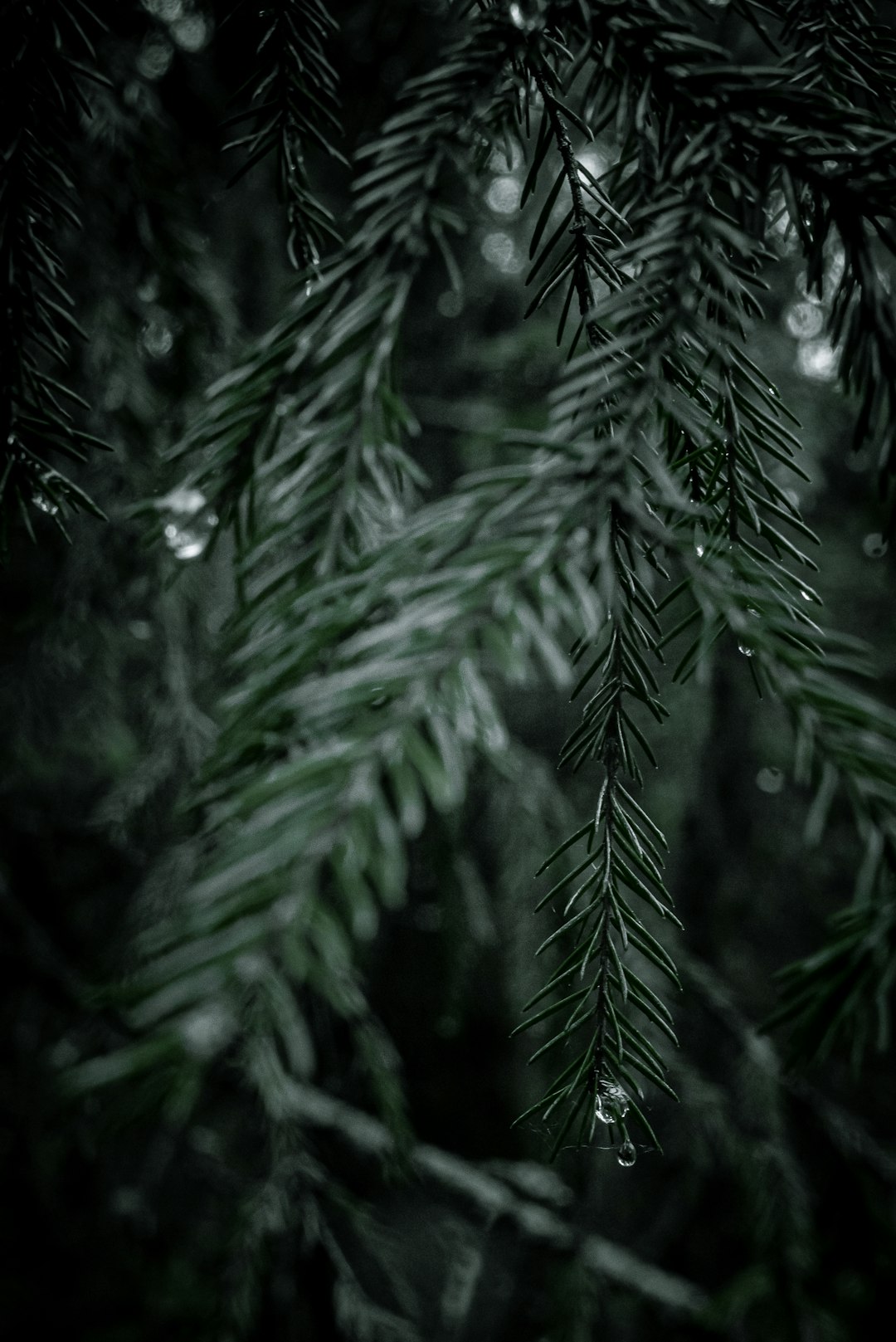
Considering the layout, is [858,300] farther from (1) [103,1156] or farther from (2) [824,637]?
(1) [103,1156]

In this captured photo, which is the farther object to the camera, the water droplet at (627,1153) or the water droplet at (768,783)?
the water droplet at (768,783)

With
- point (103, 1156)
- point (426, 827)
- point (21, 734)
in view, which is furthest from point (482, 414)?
point (103, 1156)

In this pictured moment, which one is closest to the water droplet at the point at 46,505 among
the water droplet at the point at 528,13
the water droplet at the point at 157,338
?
the water droplet at the point at 528,13

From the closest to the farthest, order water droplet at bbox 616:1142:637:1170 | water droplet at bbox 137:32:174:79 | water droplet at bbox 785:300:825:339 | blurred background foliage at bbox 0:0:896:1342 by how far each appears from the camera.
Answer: water droplet at bbox 616:1142:637:1170 < blurred background foliage at bbox 0:0:896:1342 < water droplet at bbox 137:32:174:79 < water droplet at bbox 785:300:825:339

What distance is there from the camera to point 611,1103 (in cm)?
28

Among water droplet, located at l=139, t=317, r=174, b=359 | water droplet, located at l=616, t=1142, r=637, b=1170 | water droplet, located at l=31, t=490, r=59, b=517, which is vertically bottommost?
water droplet, located at l=616, t=1142, r=637, b=1170

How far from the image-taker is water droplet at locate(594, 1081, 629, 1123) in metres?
0.27

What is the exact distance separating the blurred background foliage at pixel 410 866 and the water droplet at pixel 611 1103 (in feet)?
0.58

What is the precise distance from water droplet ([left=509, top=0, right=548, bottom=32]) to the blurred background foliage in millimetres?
142

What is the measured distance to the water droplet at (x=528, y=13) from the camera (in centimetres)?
31

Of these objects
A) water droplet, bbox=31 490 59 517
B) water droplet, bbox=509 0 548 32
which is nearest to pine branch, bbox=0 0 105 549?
water droplet, bbox=31 490 59 517

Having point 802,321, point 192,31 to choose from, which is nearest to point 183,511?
point 192,31

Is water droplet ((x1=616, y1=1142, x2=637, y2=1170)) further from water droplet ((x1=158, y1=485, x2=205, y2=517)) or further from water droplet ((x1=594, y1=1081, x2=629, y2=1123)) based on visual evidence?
water droplet ((x1=158, y1=485, x2=205, y2=517))

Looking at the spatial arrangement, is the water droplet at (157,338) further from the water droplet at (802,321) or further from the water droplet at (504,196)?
the water droplet at (802,321)
